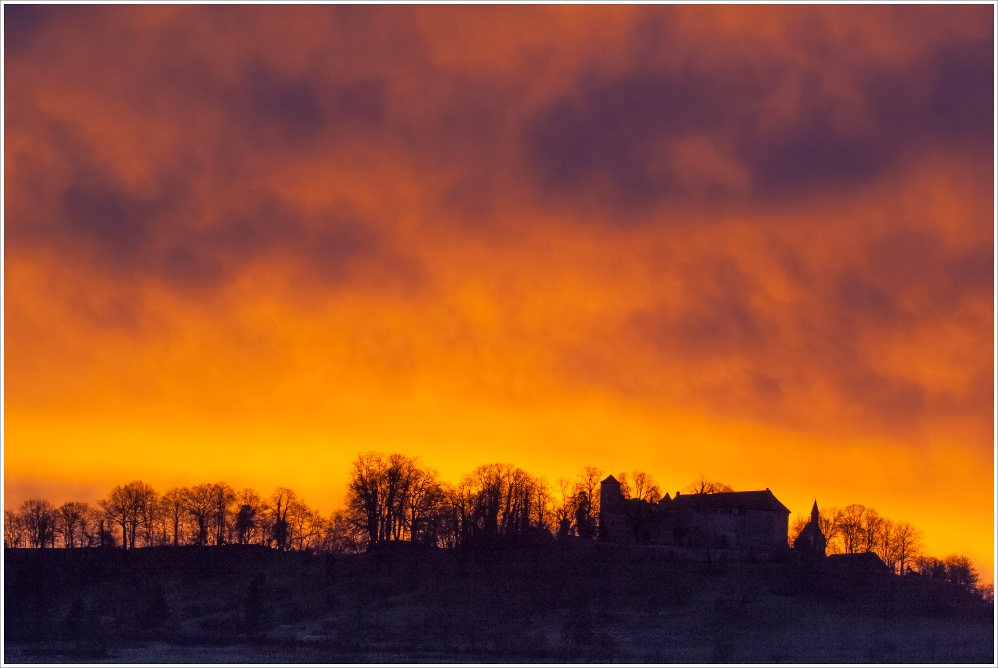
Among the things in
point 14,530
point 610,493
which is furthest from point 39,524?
point 610,493

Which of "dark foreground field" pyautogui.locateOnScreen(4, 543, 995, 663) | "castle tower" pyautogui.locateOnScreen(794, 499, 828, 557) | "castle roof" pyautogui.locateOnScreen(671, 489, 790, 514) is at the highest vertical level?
"castle roof" pyautogui.locateOnScreen(671, 489, 790, 514)

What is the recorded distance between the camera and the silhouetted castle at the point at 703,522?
14925 centimetres

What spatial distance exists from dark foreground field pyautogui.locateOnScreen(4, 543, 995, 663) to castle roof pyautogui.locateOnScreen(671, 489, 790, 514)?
28.1 metres

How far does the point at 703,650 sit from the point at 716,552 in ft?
179

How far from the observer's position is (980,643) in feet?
299

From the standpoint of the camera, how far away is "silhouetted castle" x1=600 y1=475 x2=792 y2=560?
149250 mm

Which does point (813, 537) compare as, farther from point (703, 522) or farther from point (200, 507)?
point (200, 507)

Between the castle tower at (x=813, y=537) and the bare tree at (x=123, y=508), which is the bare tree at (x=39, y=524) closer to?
the bare tree at (x=123, y=508)

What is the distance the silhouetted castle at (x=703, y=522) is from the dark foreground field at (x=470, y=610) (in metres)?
17.4

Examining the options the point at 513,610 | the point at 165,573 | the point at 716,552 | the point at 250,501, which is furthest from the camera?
the point at 250,501

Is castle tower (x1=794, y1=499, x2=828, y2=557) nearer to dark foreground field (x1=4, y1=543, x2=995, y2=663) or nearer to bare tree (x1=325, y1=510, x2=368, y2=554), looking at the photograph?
dark foreground field (x1=4, y1=543, x2=995, y2=663)

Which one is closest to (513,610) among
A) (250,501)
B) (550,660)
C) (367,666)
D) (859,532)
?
(550,660)

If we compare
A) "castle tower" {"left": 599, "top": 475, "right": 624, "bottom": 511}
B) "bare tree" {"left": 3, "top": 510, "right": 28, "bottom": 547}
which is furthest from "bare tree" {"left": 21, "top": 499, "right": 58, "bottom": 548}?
"castle tower" {"left": 599, "top": 475, "right": 624, "bottom": 511}

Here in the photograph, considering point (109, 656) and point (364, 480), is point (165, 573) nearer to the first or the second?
point (364, 480)
